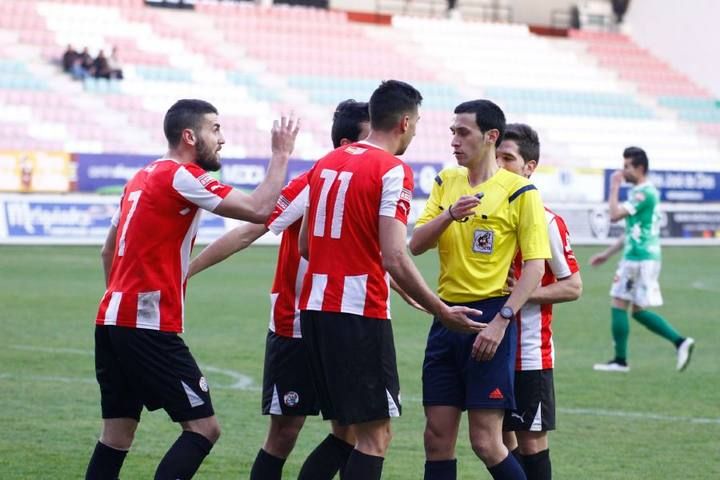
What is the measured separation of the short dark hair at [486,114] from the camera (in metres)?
5.80

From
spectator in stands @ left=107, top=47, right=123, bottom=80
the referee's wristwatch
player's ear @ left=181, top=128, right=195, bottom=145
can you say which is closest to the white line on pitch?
the referee's wristwatch

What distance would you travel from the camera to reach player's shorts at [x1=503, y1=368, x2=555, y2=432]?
19.9 feet

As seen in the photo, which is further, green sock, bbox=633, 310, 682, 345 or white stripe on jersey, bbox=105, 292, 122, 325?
green sock, bbox=633, 310, 682, 345

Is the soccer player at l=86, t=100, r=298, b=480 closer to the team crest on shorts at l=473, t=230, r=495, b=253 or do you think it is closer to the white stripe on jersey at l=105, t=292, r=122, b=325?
the white stripe on jersey at l=105, t=292, r=122, b=325

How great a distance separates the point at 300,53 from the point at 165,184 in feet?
122

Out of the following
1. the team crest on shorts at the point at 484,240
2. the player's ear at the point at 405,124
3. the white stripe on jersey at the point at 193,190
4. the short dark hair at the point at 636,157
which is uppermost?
the player's ear at the point at 405,124

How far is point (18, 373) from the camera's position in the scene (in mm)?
11117

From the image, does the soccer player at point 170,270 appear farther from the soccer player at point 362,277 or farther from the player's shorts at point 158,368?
the soccer player at point 362,277

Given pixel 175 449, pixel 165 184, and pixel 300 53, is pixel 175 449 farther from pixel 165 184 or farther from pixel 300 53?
pixel 300 53

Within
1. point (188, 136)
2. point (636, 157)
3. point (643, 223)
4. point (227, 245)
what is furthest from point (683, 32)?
point (188, 136)

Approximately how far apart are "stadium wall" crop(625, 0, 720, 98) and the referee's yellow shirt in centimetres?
4435

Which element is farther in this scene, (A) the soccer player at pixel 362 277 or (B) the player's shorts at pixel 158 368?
(B) the player's shorts at pixel 158 368

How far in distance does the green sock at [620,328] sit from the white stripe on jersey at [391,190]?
7.04 meters

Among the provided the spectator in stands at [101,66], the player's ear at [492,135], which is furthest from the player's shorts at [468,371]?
the spectator in stands at [101,66]
